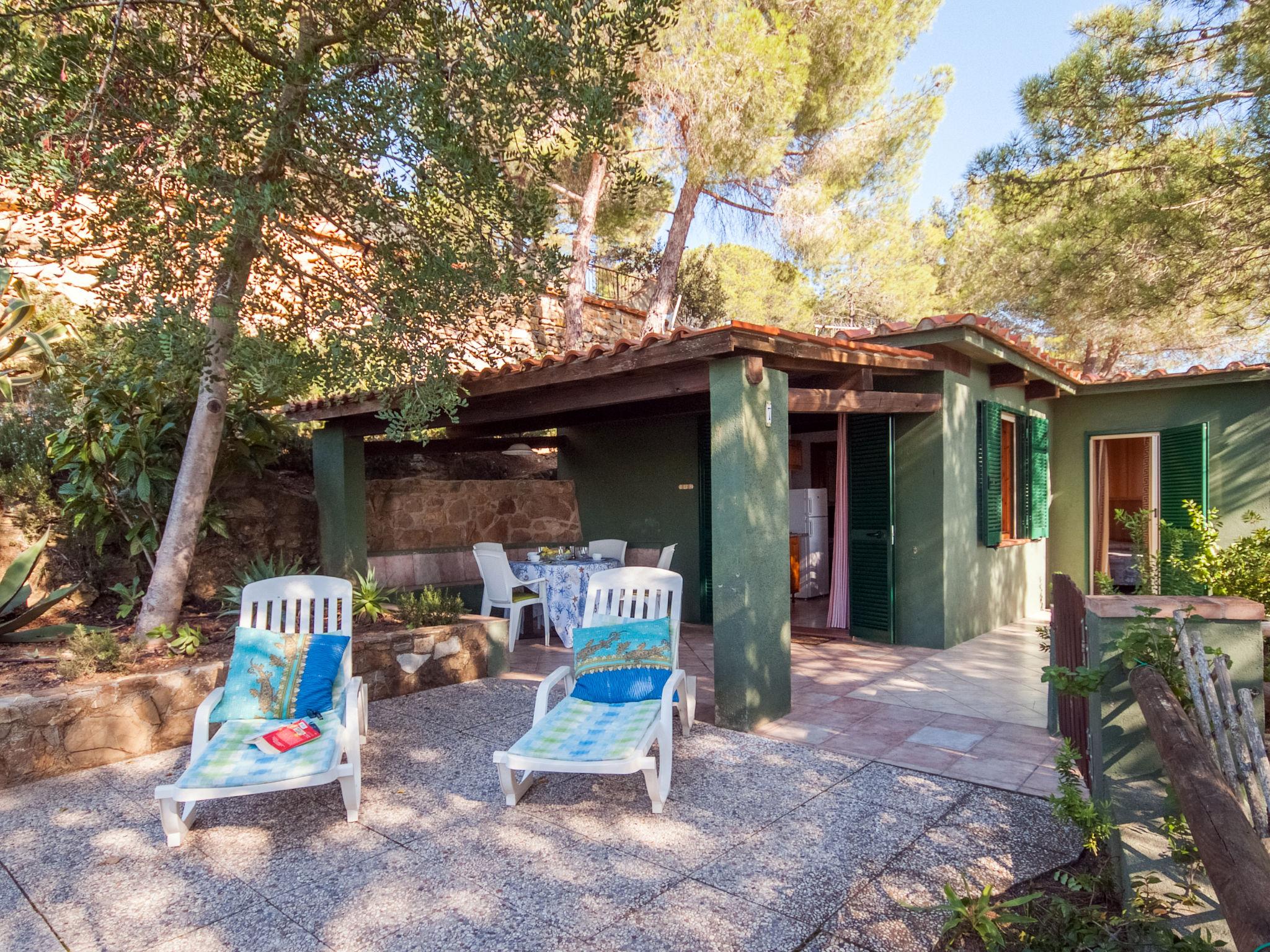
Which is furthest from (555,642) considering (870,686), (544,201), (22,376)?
(22,376)

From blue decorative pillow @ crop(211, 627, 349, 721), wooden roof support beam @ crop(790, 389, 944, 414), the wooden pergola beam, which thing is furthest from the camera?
the wooden pergola beam

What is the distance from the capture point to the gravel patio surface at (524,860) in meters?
2.72

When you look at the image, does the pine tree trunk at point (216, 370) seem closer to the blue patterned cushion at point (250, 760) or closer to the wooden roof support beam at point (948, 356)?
the blue patterned cushion at point (250, 760)

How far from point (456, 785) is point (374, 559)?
205 inches

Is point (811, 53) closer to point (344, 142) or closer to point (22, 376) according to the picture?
point (344, 142)

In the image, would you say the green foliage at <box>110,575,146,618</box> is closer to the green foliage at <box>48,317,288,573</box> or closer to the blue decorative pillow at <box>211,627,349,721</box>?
the green foliage at <box>48,317,288,573</box>

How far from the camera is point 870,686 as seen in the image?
19.6ft

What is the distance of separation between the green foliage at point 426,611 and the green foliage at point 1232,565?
517cm

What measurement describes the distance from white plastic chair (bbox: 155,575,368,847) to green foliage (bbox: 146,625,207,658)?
0.49 m

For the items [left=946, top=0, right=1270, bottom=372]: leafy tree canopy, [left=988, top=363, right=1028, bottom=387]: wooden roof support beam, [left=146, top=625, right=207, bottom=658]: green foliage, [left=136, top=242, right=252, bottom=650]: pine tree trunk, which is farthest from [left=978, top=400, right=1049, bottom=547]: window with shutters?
[left=146, top=625, right=207, bottom=658]: green foliage

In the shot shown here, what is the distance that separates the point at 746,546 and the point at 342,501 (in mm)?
5127

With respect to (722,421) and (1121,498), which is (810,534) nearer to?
(722,421)

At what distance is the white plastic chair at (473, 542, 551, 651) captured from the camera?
769cm

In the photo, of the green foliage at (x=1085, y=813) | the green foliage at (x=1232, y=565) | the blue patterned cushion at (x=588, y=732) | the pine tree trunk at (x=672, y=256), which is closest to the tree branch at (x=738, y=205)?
the pine tree trunk at (x=672, y=256)
